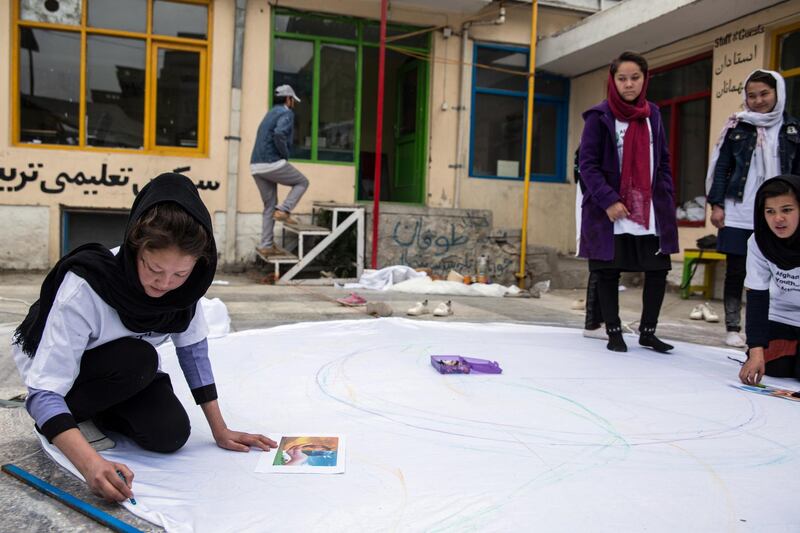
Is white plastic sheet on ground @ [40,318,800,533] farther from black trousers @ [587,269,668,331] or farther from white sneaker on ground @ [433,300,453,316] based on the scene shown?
white sneaker on ground @ [433,300,453,316]

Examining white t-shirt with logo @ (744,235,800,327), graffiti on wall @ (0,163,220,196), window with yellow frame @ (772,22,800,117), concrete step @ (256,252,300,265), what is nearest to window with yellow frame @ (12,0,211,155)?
graffiti on wall @ (0,163,220,196)

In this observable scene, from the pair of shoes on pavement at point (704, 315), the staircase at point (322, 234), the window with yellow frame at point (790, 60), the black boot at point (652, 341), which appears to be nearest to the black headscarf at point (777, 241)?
the black boot at point (652, 341)

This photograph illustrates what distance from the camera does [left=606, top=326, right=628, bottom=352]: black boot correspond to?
3.77m

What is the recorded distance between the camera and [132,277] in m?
1.66

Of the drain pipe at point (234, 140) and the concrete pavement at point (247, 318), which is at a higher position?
the drain pipe at point (234, 140)

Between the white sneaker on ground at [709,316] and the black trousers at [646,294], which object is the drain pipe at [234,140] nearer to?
the white sneaker on ground at [709,316]

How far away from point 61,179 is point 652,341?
6766mm

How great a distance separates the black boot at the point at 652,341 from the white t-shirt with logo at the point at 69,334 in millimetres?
2960

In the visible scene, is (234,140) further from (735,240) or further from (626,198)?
(735,240)

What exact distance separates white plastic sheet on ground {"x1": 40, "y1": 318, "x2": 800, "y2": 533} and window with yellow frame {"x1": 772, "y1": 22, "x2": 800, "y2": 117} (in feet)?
14.4

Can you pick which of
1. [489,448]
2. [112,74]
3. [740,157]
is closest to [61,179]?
[112,74]

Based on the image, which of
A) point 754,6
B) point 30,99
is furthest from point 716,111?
point 30,99

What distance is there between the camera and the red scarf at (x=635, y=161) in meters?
3.78

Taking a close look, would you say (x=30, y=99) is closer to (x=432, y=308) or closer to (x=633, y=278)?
(x=432, y=308)
